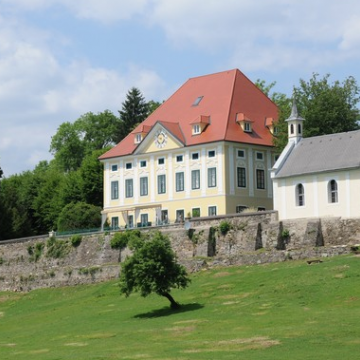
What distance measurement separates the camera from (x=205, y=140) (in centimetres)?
8844

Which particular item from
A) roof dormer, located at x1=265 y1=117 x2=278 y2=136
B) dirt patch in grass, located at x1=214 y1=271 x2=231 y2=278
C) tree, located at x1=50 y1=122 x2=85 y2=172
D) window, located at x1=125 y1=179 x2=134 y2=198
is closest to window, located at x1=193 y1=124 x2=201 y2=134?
roof dormer, located at x1=265 y1=117 x2=278 y2=136

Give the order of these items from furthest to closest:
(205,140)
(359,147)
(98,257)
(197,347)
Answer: (205,140) → (98,257) → (359,147) → (197,347)

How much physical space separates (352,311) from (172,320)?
10.6 m

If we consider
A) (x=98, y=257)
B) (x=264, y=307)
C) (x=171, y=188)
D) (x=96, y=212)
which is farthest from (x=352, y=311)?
(x=96, y=212)

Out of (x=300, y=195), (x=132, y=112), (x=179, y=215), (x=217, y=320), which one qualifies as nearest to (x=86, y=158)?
(x=132, y=112)

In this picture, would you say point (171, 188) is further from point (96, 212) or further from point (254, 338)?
point (254, 338)

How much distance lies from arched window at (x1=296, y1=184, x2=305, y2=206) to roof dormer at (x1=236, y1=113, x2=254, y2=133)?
51.4 ft

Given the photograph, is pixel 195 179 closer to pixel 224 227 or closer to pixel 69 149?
pixel 224 227

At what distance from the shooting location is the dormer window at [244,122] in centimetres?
8894

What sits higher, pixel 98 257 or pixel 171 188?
pixel 171 188

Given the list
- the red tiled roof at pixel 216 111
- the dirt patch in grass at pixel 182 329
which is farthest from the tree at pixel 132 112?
the dirt patch in grass at pixel 182 329

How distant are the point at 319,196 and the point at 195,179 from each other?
18.6m

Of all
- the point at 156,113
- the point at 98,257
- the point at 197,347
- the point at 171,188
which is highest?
the point at 156,113

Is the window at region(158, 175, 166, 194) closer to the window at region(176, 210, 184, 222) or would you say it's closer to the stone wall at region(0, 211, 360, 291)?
the window at region(176, 210, 184, 222)
